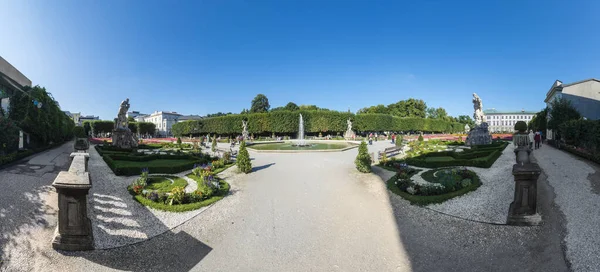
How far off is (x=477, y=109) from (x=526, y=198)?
21.7 m

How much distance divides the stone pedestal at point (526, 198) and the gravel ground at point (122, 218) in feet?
27.8

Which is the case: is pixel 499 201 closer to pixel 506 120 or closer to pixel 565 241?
pixel 565 241

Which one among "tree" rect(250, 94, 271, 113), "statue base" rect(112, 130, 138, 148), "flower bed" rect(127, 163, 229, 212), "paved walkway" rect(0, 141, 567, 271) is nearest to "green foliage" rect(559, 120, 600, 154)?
"paved walkway" rect(0, 141, 567, 271)

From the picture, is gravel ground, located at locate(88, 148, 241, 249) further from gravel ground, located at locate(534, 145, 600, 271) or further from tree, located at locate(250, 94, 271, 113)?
tree, located at locate(250, 94, 271, 113)

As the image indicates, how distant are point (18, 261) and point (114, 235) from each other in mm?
1538

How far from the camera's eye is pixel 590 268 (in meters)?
4.91

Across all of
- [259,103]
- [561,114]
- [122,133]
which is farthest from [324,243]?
[259,103]

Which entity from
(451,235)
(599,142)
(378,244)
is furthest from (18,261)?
(599,142)

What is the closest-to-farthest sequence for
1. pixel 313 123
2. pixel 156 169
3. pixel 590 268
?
1. pixel 590 268
2. pixel 156 169
3. pixel 313 123

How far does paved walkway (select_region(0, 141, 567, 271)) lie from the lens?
17.4 feet

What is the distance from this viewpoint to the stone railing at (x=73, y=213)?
534 cm

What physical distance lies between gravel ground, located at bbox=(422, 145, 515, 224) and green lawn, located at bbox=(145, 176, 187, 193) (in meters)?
8.80

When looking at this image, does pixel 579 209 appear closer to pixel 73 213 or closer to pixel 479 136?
pixel 73 213

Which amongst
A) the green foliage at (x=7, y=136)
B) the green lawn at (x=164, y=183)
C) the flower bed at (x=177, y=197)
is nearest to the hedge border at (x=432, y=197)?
the flower bed at (x=177, y=197)
